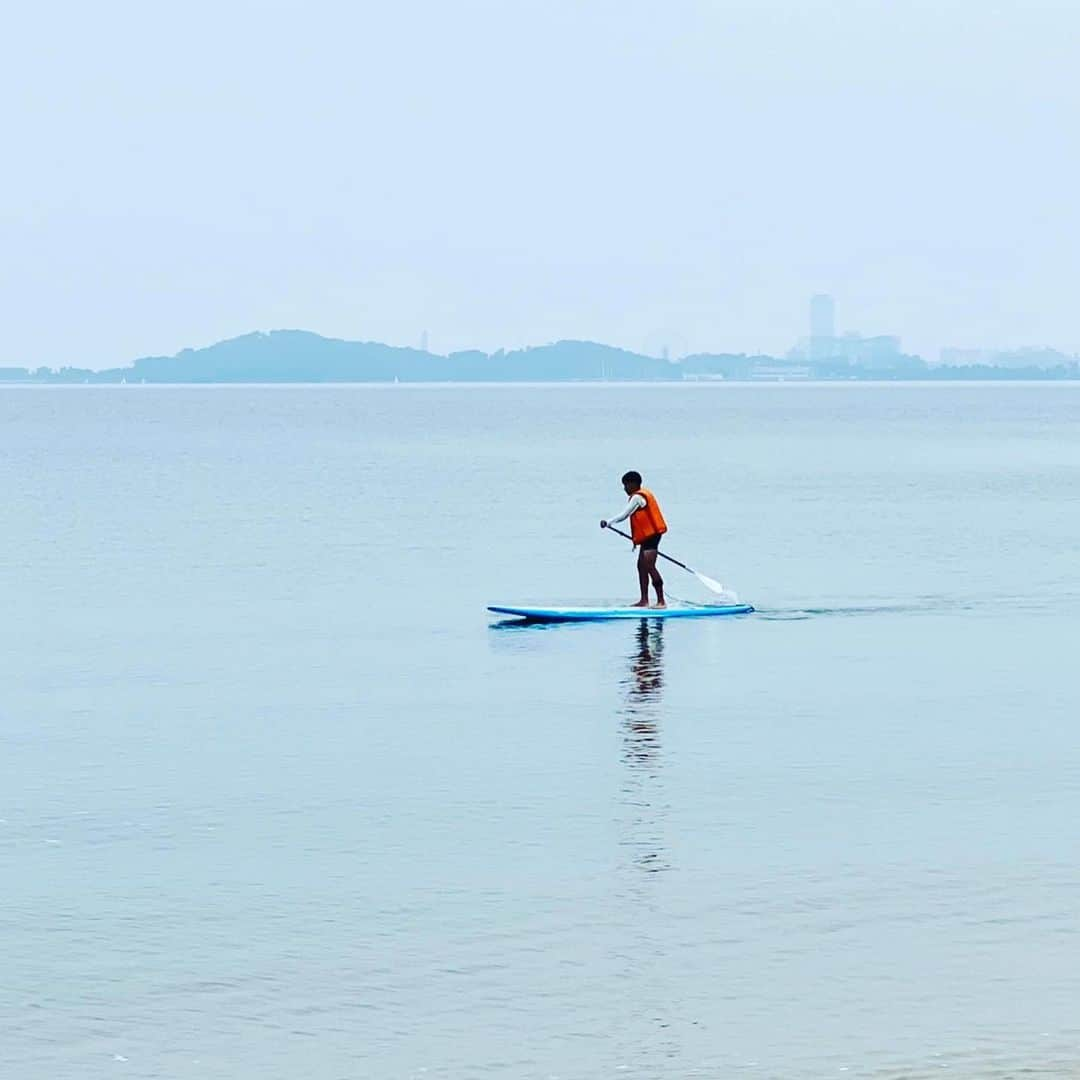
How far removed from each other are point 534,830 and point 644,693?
31.2 feet

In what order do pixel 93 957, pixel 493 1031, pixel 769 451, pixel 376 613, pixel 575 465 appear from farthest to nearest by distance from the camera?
pixel 769 451 → pixel 575 465 → pixel 376 613 → pixel 93 957 → pixel 493 1031

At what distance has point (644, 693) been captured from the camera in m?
31.3

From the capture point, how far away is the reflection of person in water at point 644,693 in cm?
2667

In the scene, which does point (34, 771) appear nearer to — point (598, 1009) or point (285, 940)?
point (285, 940)

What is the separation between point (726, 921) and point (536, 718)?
35.7 feet

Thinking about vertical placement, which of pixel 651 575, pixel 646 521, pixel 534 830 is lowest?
pixel 534 830

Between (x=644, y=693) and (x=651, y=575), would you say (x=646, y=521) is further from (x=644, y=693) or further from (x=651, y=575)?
(x=644, y=693)

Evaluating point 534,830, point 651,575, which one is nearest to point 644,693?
point 651,575

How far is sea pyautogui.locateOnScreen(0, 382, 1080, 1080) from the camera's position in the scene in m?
15.7

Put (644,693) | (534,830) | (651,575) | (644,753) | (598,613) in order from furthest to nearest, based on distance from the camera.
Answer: (651,575), (598,613), (644,693), (644,753), (534,830)

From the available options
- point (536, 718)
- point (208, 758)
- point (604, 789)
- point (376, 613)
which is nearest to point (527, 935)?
point (604, 789)

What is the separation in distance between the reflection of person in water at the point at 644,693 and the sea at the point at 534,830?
108 millimetres

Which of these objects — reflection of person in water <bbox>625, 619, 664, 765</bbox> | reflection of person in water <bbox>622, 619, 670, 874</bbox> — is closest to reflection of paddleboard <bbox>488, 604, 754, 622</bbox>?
reflection of person in water <bbox>625, 619, 664, 765</bbox>

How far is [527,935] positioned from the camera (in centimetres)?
1812
